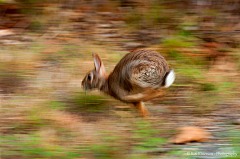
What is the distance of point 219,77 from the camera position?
480 cm

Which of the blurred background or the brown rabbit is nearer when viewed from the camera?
the blurred background

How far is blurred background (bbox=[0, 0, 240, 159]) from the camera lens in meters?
3.16

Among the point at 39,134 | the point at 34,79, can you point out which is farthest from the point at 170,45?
the point at 39,134

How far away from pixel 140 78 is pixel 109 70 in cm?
125

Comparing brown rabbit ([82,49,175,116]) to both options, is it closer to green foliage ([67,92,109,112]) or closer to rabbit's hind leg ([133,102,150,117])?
rabbit's hind leg ([133,102,150,117])

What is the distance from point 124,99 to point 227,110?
1.30 metres

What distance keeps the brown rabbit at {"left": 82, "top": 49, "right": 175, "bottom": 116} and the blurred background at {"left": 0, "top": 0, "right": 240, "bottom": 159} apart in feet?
0.73

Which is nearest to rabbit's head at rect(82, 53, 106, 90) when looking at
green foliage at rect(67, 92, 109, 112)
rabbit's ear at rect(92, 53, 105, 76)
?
rabbit's ear at rect(92, 53, 105, 76)

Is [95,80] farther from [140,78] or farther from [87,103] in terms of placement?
[140,78]

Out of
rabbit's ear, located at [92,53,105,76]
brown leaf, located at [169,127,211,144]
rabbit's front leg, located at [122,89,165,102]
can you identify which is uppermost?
rabbit's ear, located at [92,53,105,76]

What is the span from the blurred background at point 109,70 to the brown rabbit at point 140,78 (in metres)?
0.22

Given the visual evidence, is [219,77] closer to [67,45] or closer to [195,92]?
[195,92]

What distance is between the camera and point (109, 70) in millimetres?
4961

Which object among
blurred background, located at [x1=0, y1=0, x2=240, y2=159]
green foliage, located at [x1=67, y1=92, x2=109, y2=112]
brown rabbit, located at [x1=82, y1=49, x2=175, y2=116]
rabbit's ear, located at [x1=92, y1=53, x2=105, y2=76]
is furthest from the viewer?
rabbit's ear, located at [x1=92, y1=53, x2=105, y2=76]
